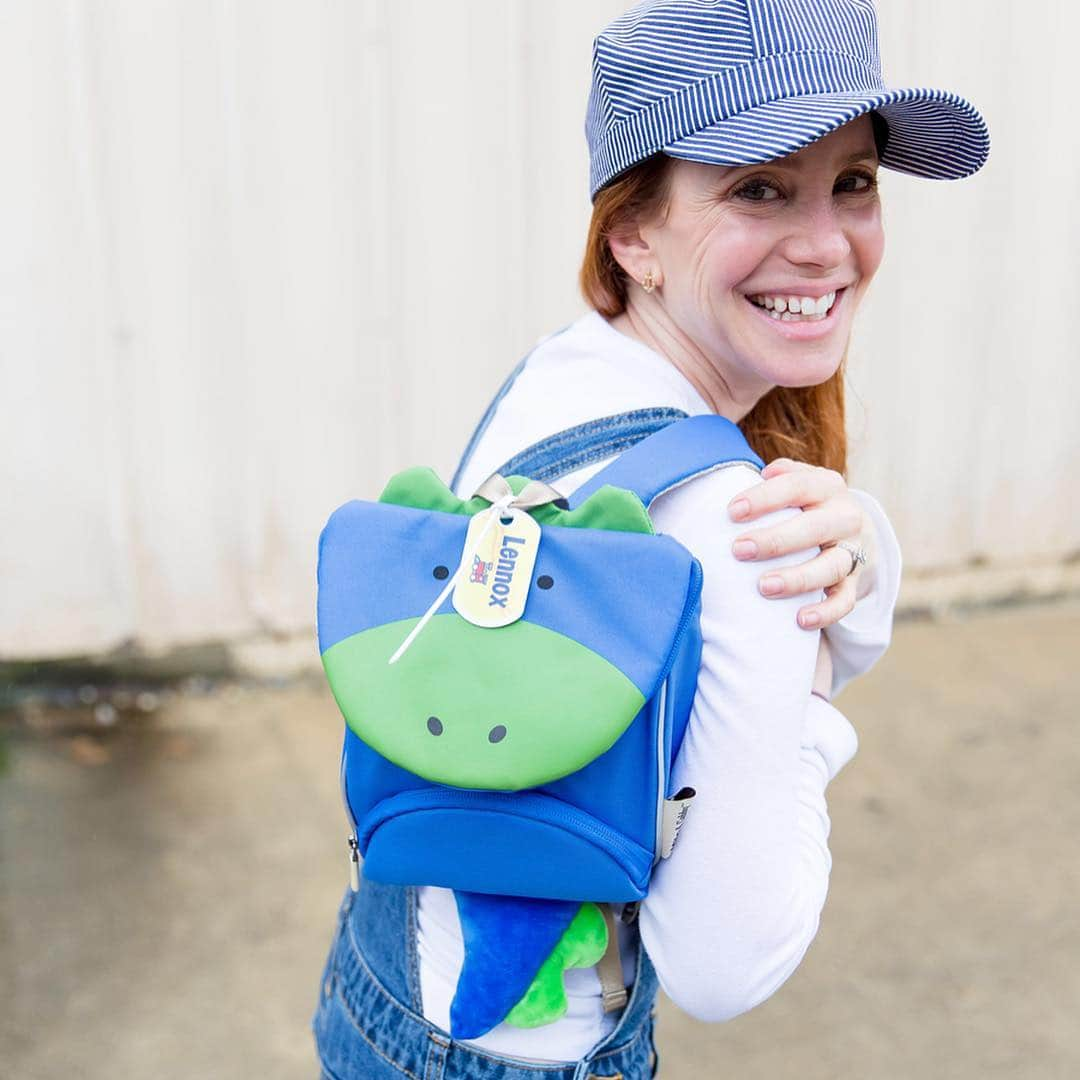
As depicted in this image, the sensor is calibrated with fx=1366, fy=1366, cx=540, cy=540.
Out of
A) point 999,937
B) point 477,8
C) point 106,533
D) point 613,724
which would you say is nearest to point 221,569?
point 106,533

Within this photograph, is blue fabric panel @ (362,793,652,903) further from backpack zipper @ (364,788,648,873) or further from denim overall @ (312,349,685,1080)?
denim overall @ (312,349,685,1080)

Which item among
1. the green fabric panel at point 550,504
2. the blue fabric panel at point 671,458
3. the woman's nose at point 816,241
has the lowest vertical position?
the green fabric panel at point 550,504

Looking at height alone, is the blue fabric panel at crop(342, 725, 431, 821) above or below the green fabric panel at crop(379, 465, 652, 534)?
below

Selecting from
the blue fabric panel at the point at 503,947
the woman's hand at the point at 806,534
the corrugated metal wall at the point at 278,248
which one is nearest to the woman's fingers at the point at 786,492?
the woman's hand at the point at 806,534

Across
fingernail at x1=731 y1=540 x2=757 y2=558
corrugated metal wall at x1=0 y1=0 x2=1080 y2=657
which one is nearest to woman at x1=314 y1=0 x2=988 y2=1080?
fingernail at x1=731 y1=540 x2=757 y2=558

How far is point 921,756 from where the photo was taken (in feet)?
12.5

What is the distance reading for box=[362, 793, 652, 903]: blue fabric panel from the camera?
1179mm

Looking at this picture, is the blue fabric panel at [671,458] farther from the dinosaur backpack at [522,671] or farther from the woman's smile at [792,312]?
the woman's smile at [792,312]

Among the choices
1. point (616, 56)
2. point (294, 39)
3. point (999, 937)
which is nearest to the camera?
point (616, 56)

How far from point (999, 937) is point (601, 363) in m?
2.27

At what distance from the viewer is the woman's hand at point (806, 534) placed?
117cm

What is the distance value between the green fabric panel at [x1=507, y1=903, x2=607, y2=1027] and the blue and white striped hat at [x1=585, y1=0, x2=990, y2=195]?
0.72m

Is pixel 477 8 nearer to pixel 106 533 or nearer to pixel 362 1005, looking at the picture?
pixel 106 533

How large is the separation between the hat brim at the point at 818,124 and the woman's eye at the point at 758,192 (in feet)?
0.23
